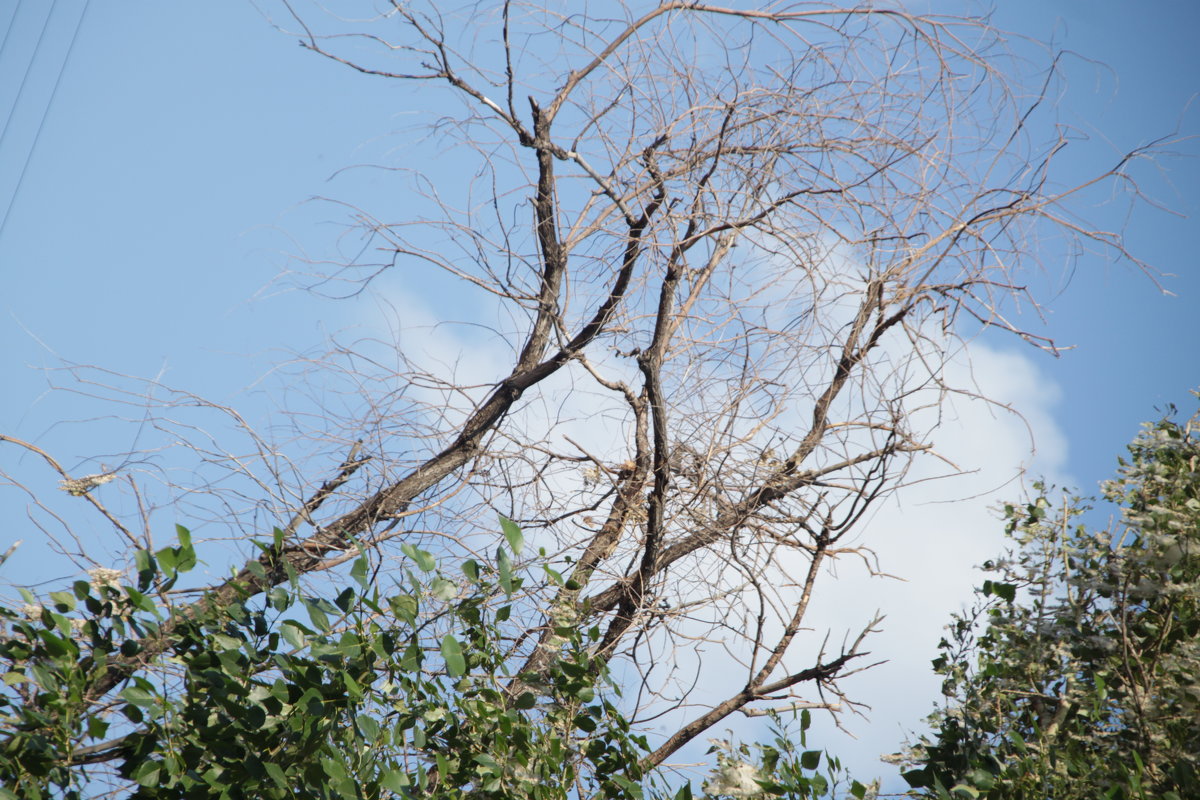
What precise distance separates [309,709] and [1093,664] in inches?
59.1

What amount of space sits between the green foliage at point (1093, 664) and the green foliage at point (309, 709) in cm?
66

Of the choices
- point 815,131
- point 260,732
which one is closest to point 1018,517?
point 815,131

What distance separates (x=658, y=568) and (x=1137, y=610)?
1334 mm

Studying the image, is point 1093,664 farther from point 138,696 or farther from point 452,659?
point 138,696

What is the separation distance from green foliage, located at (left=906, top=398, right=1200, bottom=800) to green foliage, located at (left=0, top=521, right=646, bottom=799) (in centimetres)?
66

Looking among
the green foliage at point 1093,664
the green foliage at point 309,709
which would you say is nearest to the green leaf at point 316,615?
the green foliage at point 309,709

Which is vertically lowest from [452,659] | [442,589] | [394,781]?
[394,781]

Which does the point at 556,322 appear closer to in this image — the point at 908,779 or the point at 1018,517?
the point at 1018,517

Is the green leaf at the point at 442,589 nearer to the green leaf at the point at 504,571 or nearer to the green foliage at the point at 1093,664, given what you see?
the green leaf at the point at 504,571

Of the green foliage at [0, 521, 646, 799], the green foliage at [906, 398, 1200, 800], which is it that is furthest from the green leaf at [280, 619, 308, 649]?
the green foliage at [906, 398, 1200, 800]

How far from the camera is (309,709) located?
165cm

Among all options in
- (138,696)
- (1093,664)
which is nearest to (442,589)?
(138,696)

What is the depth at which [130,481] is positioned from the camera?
2.75 m

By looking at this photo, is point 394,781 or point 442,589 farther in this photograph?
point 442,589
